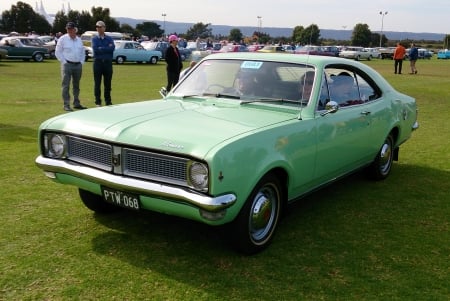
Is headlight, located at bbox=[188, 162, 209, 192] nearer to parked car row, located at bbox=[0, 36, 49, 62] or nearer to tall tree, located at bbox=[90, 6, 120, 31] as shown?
parked car row, located at bbox=[0, 36, 49, 62]

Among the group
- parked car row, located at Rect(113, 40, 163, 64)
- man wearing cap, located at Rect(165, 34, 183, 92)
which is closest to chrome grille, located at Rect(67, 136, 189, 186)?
man wearing cap, located at Rect(165, 34, 183, 92)

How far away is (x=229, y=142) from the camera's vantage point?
3.43 meters

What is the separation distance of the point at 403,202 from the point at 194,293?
3.07m

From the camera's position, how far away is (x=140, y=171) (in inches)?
143

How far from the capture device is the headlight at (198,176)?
Result: 336cm

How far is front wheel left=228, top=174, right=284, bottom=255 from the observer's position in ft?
12.1

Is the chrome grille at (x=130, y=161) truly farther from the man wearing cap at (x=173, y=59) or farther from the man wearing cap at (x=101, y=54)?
the man wearing cap at (x=173, y=59)

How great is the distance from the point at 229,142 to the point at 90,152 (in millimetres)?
1184

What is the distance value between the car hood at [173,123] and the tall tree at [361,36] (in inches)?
3882

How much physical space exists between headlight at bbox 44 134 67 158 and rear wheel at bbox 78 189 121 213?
541mm

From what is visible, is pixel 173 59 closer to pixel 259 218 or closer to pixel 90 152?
pixel 90 152

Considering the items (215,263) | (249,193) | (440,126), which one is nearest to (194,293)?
(215,263)

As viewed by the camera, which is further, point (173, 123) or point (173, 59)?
point (173, 59)

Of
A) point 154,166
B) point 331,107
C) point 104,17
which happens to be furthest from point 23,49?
point 104,17
